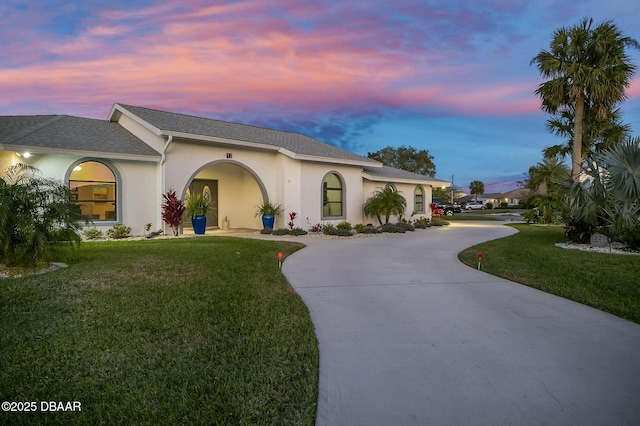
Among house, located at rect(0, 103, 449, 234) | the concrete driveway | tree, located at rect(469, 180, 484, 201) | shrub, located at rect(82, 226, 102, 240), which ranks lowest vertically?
the concrete driveway

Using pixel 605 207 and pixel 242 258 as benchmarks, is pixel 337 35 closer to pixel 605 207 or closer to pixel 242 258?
pixel 242 258

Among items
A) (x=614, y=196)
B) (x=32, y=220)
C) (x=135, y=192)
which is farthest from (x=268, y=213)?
(x=614, y=196)

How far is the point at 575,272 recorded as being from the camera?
7223 mm

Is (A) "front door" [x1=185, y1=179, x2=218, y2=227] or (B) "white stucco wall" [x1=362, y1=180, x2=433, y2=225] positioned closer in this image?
(A) "front door" [x1=185, y1=179, x2=218, y2=227]

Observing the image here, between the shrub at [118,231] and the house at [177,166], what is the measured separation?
34 cm

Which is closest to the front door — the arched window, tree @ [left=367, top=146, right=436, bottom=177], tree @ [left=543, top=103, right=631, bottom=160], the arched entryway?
the arched entryway

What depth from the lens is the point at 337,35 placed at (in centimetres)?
1314

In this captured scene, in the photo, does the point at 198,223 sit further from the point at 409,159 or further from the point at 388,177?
the point at 409,159

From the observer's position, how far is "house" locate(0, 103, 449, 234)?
465 inches

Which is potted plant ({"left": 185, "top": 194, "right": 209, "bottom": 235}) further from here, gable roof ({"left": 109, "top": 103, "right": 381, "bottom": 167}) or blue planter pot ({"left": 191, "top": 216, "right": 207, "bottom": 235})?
gable roof ({"left": 109, "top": 103, "right": 381, "bottom": 167})

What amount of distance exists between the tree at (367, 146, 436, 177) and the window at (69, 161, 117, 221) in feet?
152

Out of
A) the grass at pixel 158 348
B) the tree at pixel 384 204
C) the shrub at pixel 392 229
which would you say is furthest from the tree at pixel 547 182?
the grass at pixel 158 348

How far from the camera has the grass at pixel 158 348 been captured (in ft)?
8.71

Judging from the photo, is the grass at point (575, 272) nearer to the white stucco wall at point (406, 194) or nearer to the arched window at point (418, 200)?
the white stucco wall at point (406, 194)
